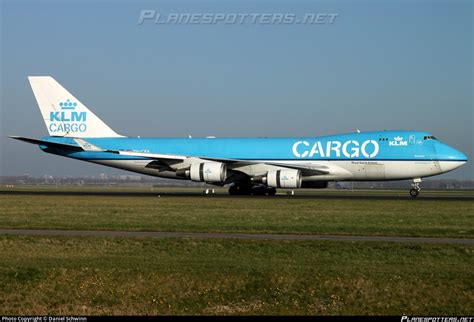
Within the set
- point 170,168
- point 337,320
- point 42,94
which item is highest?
point 42,94

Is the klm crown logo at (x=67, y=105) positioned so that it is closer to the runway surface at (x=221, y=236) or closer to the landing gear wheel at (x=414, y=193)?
the landing gear wheel at (x=414, y=193)

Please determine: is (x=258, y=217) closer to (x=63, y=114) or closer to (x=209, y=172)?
Result: (x=209, y=172)

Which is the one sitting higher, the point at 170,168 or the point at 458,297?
the point at 170,168

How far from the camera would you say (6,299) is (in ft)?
53.0

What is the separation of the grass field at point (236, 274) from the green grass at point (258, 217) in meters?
0.30

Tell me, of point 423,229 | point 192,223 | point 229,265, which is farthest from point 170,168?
point 229,265

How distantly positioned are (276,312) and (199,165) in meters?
37.2

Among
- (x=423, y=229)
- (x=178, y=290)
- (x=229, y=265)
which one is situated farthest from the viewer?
(x=423, y=229)

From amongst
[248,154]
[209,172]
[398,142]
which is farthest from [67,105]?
[398,142]

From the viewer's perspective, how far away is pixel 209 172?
51.7 m

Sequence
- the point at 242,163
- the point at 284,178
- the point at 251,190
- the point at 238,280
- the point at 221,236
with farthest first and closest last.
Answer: the point at 251,190
the point at 242,163
the point at 284,178
the point at 221,236
the point at 238,280

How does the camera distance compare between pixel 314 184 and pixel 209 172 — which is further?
pixel 314 184

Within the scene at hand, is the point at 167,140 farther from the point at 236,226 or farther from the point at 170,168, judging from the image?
the point at 236,226

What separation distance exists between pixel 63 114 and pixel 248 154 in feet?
53.9
